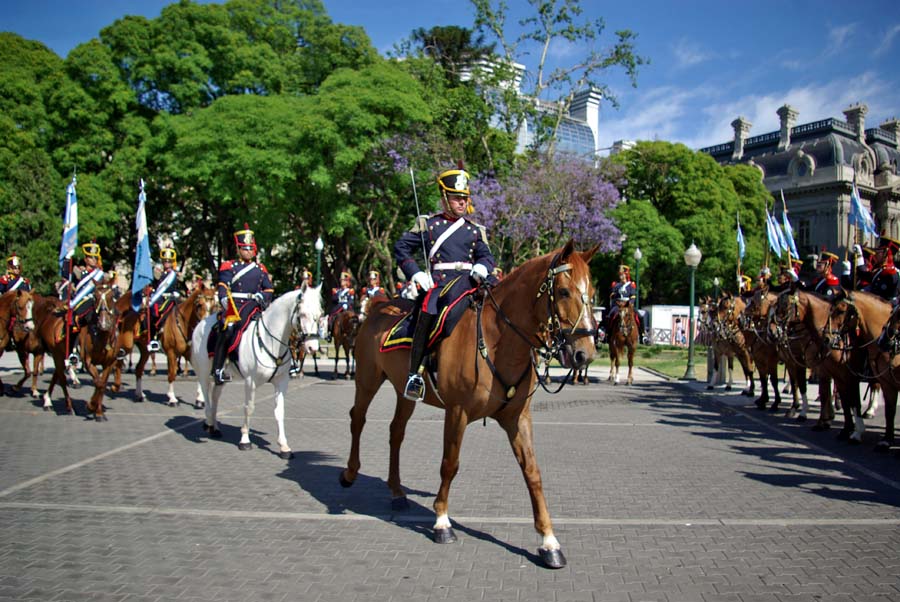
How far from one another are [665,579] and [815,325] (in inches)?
329

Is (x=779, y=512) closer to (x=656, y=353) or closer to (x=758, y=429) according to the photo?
(x=758, y=429)

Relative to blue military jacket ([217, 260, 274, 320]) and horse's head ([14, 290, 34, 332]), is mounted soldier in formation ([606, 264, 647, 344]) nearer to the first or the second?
blue military jacket ([217, 260, 274, 320])

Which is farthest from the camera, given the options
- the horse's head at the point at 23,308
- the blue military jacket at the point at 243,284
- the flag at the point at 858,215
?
the flag at the point at 858,215

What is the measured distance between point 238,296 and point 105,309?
3491mm

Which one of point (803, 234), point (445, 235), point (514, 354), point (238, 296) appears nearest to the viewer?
point (514, 354)

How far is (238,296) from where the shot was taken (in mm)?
11094

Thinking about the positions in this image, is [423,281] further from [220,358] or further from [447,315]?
[220,358]

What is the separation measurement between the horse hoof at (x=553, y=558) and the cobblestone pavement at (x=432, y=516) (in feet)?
0.31

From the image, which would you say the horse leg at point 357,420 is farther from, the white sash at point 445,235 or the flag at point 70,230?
the flag at point 70,230

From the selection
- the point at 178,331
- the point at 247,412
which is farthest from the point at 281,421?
the point at 178,331

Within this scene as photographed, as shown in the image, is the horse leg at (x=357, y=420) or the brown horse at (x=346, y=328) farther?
the brown horse at (x=346, y=328)

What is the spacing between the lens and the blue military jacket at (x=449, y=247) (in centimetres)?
687

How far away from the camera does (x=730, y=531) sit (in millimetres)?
6602

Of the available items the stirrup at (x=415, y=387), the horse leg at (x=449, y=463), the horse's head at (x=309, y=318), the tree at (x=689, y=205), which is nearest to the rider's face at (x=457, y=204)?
the stirrup at (x=415, y=387)
